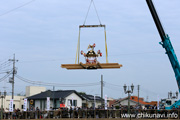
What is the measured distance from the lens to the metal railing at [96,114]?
104 ft

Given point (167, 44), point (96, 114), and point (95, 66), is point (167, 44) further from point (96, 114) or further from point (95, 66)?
point (96, 114)

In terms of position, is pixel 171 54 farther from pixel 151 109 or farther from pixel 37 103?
pixel 37 103

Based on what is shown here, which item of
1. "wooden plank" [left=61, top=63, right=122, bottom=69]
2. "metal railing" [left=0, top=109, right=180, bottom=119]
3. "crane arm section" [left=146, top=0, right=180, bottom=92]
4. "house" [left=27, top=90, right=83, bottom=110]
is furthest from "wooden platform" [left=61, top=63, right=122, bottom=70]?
"house" [left=27, top=90, right=83, bottom=110]

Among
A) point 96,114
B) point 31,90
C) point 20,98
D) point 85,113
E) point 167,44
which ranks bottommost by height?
point 96,114

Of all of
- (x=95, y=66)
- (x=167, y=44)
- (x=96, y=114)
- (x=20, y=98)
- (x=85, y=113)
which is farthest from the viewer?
(x=20, y=98)

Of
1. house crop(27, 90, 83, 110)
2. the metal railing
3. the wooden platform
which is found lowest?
the metal railing

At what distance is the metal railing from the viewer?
3167cm

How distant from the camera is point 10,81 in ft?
191

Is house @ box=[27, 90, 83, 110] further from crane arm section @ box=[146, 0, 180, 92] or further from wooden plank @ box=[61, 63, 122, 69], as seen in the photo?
wooden plank @ box=[61, 63, 122, 69]

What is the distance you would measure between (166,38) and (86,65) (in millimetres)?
7690

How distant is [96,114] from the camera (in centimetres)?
3459

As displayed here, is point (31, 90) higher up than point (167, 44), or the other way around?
point (167, 44)

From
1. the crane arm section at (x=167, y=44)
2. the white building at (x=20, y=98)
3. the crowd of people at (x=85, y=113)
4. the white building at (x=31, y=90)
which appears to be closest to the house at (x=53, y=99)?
the white building at (x=20, y=98)

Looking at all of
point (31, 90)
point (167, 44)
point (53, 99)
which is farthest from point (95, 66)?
point (31, 90)
